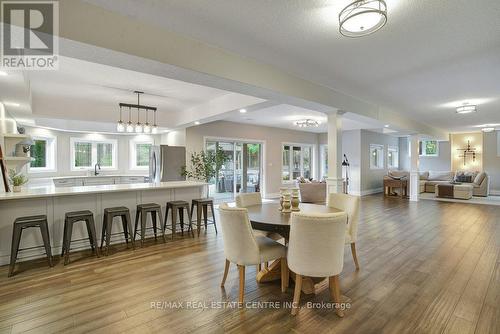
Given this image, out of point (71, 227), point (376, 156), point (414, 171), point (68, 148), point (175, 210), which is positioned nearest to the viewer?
point (71, 227)

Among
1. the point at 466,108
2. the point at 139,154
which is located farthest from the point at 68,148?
the point at 466,108

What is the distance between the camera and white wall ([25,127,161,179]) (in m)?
6.84

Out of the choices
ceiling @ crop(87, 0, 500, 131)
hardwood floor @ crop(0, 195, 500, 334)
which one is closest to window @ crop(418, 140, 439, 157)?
ceiling @ crop(87, 0, 500, 131)

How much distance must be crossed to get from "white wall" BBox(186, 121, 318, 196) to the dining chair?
5253 mm

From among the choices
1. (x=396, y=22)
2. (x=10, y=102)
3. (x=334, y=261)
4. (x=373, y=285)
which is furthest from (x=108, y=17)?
(x=373, y=285)

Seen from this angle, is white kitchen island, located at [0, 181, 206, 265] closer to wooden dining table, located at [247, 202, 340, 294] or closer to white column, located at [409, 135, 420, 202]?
wooden dining table, located at [247, 202, 340, 294]

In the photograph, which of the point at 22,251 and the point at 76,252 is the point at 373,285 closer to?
the point at 76,252

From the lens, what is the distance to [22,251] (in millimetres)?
3277


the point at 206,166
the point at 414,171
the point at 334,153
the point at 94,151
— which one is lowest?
the point at 414,171

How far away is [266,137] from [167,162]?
3.82 meters

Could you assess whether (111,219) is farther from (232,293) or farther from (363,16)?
(363,16)

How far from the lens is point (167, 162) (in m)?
6.40

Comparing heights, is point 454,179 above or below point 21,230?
above

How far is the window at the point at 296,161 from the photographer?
32.6 ft
